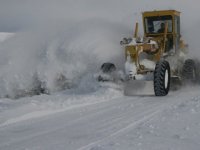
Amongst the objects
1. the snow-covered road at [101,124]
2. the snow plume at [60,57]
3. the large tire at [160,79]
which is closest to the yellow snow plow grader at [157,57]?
the large tire at [160,79]

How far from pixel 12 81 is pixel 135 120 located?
308 inches

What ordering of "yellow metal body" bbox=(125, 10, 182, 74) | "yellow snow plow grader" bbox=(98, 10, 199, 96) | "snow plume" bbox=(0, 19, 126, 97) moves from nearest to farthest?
"yellow snow plow grader" bbox=(98, 10, 199, 96)
"yellow metal body" bbox=(125, 10, 182, 74)
"snow plume" bbox=(0, 19, 126, 97)

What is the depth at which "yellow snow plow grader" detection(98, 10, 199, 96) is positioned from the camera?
11258 mm

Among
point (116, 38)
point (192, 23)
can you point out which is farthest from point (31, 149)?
point (192, 23)

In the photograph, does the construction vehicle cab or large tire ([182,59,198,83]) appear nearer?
large tire ([182,59,198,83])

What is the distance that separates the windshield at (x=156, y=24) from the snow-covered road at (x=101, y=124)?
9.52ft

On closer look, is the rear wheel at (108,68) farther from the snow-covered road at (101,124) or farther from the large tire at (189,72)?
the large tire at (189,72)

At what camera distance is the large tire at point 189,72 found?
12523 millimetres

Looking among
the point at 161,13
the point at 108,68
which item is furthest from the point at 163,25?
the point at 108,68

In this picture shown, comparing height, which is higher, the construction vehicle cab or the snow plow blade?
the construction vehicle cab

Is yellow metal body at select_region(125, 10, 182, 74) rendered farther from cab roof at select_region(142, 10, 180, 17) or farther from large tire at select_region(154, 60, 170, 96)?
large tire at select_region(154, 60, 170, 96)

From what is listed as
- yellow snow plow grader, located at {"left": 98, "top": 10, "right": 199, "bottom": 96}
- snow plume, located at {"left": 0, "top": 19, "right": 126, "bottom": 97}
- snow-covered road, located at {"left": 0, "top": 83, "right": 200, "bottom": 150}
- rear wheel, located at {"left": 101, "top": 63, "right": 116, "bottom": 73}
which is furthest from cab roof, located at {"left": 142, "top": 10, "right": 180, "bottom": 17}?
snow-covered road, located at {"left": 0, "top": 83, "right": 200, "bottom": 150}

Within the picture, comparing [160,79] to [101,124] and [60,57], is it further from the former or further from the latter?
[60,57]

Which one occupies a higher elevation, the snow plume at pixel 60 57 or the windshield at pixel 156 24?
the windshield at pixel 156 24
